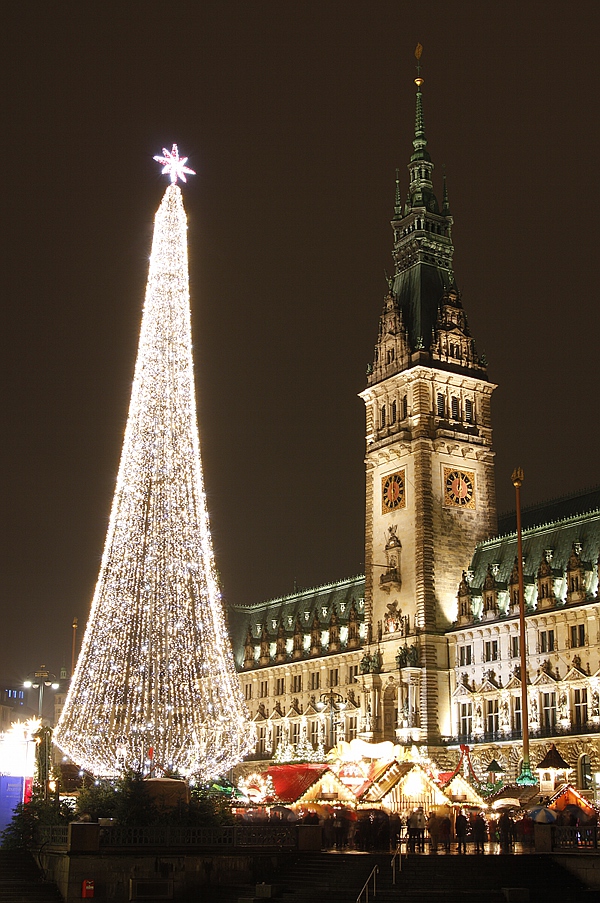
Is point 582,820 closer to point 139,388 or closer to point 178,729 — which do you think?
point 178,729

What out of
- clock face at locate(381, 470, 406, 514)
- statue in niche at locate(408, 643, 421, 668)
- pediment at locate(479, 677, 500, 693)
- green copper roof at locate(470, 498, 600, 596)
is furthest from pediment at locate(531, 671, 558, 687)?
clock face at locate(381, 470, 406, 514)

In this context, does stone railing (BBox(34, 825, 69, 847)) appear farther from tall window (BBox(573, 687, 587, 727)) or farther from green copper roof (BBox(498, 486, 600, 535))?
green copper roof (BBox(498, 486, 600, 535))

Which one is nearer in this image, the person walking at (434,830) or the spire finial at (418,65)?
the person walking at (434,830)

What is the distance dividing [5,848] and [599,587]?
4741 cm

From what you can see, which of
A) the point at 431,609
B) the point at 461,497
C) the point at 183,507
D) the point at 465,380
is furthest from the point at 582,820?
the point at 465,380

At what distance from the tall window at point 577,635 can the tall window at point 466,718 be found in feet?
41.3

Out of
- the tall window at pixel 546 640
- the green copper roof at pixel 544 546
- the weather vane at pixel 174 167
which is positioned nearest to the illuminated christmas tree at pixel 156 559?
the weather vane at pixel 174 167

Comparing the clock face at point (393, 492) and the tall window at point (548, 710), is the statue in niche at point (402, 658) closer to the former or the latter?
the clock face at point (393, 492)

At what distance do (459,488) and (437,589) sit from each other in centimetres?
984

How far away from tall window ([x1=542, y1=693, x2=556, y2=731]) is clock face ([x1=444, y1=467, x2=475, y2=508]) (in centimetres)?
2195

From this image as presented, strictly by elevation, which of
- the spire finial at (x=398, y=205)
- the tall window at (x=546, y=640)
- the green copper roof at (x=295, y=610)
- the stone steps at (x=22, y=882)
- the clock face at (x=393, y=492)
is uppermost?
the spire finial at (x=398, y=205)

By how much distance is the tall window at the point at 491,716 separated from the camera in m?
87.1

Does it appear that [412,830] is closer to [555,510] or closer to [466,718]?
[466,718]

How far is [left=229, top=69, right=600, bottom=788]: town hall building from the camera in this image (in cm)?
8294
